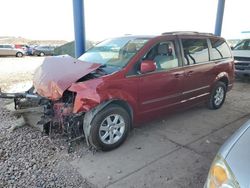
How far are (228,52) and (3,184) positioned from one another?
5405 mm

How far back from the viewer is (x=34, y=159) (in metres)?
3.49

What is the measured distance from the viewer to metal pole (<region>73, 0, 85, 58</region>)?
5871 mm

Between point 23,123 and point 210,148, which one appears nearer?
point 210,148

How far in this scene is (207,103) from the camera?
5723 mm

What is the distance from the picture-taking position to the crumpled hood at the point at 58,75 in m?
3.54

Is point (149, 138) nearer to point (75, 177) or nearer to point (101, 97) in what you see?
point (101, 97)

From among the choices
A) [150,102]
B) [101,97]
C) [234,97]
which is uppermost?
[101,97]

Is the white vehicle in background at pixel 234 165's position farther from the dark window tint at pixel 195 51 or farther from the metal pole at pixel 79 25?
the metal pole at pixel 79 25

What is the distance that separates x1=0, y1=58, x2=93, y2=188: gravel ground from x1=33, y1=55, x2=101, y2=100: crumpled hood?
0.80 meters

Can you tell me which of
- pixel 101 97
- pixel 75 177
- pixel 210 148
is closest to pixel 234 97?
pixel 210 148

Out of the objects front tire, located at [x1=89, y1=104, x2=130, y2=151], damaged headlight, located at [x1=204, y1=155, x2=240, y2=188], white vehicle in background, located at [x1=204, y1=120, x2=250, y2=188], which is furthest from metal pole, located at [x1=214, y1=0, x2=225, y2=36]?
damaged headlight, located at [x1=204, y1=155, x2=240, y2=188]

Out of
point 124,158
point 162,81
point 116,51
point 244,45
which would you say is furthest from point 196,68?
point 244,45

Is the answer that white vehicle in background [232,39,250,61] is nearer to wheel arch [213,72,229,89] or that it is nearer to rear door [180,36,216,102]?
wheel arch [213,72,229,89]

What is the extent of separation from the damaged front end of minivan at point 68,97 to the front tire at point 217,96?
2.99 metres
